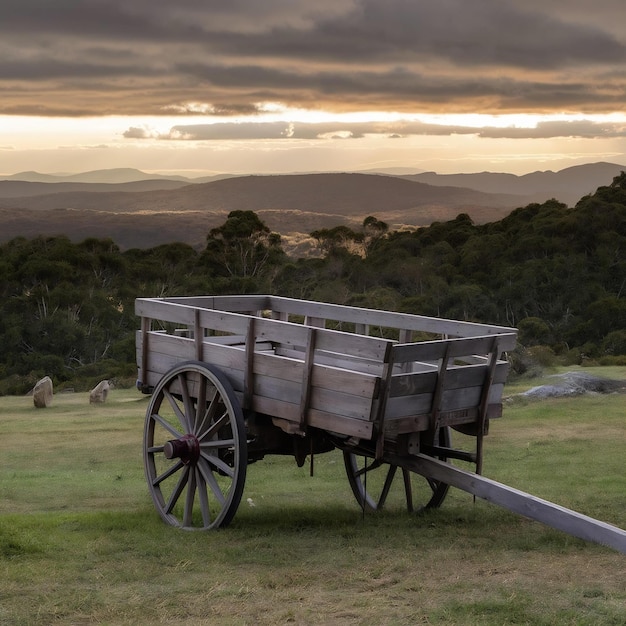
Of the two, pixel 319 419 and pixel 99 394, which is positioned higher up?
pixel 319 419

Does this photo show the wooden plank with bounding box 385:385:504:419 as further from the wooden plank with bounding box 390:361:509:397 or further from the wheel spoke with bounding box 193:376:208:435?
the wheel spoke with bounding box 193:376:208:435

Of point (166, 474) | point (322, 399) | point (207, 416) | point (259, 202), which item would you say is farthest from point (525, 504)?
point (259, 202)

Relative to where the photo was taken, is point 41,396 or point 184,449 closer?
point 184,449

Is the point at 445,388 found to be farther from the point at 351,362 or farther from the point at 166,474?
the point at 166,474

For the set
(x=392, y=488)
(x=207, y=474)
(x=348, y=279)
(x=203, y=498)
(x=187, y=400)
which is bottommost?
(x=348, y=279)

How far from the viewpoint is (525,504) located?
6770mm

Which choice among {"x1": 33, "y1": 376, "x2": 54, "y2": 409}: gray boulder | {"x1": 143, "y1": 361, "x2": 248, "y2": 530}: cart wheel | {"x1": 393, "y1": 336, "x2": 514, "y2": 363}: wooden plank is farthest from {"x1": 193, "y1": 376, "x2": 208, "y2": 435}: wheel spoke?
{"x1": 33, "y1": 376, "x2": 54, "y2": 409}: gray boulder

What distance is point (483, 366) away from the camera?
301 inches

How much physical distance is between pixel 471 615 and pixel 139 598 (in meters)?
2.19

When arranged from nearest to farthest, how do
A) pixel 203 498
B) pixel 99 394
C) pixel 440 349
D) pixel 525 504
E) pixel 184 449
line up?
1. pixel 525 504
2. pixel 440 349
3. pixel 203 498
4. pixel 184 449
5. pixel 99 394

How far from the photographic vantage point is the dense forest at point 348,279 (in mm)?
40062

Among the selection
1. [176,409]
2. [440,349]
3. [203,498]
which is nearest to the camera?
[440,349]

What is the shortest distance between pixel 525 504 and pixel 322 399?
174 cm

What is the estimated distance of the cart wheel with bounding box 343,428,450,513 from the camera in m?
8.60
